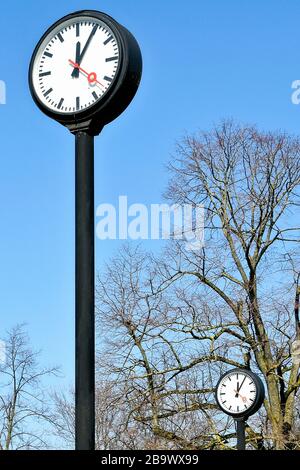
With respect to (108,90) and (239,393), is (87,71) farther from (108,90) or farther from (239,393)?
(239,393)

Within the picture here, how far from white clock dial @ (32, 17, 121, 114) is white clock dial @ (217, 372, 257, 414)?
21.3 feet

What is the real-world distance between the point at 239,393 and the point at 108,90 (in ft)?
22.1

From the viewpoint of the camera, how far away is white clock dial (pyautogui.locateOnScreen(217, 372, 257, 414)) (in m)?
9.98

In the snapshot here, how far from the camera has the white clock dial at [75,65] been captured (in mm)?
3865

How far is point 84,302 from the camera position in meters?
3.58

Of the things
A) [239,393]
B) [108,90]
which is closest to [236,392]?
[239,393]

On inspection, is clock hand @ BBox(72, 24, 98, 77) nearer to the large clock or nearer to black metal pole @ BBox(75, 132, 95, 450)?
the large clock

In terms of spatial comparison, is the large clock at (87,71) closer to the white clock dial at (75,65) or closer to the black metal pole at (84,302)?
the white clock dial at (75,65)

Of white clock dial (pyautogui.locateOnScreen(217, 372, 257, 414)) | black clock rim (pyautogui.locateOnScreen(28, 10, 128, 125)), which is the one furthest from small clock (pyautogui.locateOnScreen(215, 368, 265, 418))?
black clock rim (pyautogui.locateOnScreen(28, 10, 128, 125))

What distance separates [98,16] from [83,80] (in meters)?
0.30

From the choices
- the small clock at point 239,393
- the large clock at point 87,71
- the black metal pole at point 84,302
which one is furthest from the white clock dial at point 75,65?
the small clock at point 239,393

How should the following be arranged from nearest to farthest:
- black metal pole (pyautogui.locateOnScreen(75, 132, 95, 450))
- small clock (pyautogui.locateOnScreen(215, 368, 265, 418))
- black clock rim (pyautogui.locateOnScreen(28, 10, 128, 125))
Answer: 1. black metal pole (pyautogui.locateOnScreen(75, 132, 95, 450))
2. black clock rim (pyautogui.locateOnScreen(28, 10, 128, 125))
3. small clock (pyautogui.locateOnScreen(215, 368, 265, 418))
